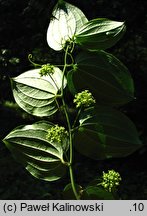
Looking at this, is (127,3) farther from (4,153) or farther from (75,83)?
(75,83)

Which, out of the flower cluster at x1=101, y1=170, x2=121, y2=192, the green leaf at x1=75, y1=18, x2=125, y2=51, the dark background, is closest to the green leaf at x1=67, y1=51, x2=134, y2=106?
the green leaf at x1=75, y1=18, x2=125, y2=51

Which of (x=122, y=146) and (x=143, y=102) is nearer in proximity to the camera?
(x=122, y=146)

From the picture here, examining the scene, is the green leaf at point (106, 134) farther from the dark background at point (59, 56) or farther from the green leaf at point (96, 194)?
the dark background at point (59, 56)

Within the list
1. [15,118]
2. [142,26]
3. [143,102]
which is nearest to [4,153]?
[15,118]

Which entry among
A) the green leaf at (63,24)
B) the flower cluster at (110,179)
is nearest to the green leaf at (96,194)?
the flower cluster at (110,179)

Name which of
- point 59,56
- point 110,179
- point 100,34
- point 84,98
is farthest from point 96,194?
point 59,56

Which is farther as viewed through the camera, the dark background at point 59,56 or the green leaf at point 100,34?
the dark background at point 59,56

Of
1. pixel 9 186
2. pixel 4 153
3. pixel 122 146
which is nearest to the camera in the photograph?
pixel 122 146
